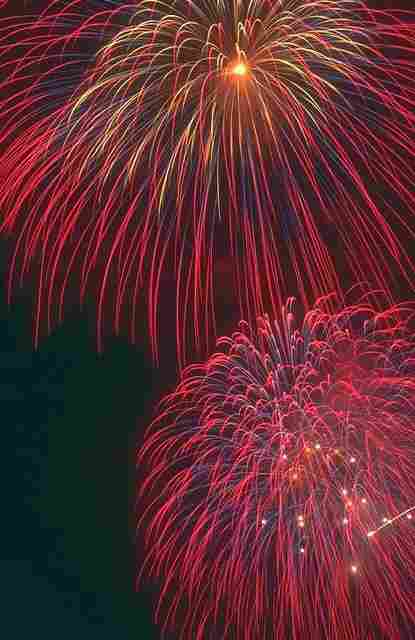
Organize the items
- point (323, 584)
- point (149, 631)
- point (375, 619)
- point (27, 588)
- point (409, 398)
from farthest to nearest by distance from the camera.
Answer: point (27, 588) → point (149, 631) → point (375, 619) → point (323, 584) → point (409, 398)

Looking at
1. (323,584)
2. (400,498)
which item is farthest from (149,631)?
(400,498)

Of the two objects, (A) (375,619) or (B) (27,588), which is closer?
(A) (375,619)

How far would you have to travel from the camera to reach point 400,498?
45.3 feet

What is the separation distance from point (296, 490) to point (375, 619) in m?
7.70

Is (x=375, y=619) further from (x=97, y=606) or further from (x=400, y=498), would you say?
(x=97, y=606)

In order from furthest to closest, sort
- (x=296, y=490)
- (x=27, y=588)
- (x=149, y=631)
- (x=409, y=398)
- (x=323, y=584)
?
(x=27, y=588)
(x=149, y=631)
(x=323, y=584)
(x=296, y=490)
(x=409, y=398)

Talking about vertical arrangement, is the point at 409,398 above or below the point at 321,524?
above

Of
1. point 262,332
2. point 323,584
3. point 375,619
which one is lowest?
point 375,619

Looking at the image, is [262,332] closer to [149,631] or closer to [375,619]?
[375,619]

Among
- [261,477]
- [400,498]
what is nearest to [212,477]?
[261,477]

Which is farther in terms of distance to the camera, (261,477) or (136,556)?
(136,556)

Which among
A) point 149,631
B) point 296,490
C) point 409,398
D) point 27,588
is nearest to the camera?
point 409,398

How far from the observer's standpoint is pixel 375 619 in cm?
2009

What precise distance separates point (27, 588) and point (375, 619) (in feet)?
39.4
